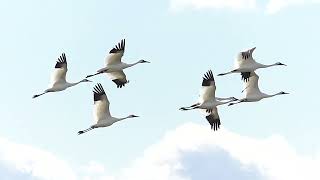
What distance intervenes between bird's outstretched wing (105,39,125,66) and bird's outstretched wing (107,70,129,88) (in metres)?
2.74

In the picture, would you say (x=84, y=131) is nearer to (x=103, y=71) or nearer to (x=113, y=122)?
(x=113, y=122)

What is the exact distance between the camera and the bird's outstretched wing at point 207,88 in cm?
5947

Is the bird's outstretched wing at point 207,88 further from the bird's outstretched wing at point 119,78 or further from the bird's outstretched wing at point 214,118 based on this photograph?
the bird's outstretched wing at point 119,78

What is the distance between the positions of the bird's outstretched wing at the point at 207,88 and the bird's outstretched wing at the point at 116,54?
20.4ft

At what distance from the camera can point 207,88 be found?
5969 cm

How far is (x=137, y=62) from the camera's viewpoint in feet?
219

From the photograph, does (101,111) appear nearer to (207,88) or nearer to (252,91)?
(207,88)

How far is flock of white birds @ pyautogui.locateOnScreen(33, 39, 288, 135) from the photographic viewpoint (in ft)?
194

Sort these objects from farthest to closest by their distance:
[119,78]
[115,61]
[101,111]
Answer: [119,78] → [115,61] → [101,111]

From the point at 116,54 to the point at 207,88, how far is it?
21.9 ft

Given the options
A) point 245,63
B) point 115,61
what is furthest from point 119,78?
point 245,63

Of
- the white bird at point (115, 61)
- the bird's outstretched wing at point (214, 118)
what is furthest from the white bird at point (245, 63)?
the white bird at point (115, 61)

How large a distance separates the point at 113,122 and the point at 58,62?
5265mm

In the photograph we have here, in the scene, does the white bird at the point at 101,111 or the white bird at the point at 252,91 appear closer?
the white bird at the point at 101,111
